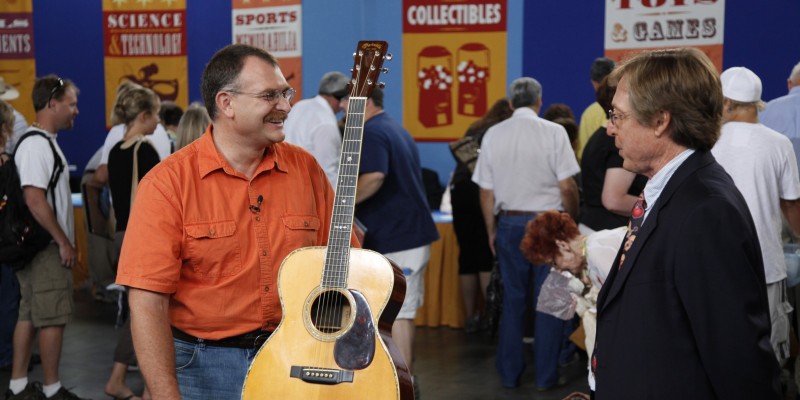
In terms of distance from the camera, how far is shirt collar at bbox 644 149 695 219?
6.38 ft

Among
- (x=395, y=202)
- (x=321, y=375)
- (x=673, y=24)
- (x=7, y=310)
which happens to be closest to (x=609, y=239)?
(x=321, y=375)

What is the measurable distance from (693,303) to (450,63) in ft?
20.3

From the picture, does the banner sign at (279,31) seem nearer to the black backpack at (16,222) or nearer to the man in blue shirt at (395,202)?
the man in blue shirt at (395,202)

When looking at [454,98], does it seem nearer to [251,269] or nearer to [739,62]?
[739,62]

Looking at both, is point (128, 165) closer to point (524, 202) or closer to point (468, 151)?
point (524, 202)

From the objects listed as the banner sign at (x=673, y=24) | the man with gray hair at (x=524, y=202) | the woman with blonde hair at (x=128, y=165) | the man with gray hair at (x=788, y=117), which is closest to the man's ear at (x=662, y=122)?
the man with gray hair at (x=524, y=202)

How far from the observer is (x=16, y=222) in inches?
182

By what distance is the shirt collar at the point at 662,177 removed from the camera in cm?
194

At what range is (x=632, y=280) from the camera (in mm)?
1902

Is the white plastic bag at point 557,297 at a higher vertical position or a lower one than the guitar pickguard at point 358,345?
lower

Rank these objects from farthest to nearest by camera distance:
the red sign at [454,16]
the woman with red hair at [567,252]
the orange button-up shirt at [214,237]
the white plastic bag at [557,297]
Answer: the red sign at [454,16] → the white plastic bag at [557,297] → the woman with red hair at [567,252] → the orange button-up shirt at [214,237]

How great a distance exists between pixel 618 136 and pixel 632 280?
32 cm

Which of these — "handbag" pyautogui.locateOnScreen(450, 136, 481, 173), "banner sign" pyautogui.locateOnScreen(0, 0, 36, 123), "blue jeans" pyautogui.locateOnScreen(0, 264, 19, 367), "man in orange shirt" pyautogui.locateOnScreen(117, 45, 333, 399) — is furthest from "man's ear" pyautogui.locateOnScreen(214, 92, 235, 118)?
"banner sign" pyautogui.locateOnScreen(0, 0, 36, 123)

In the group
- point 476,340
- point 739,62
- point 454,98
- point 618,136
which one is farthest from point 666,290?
point 454,98
